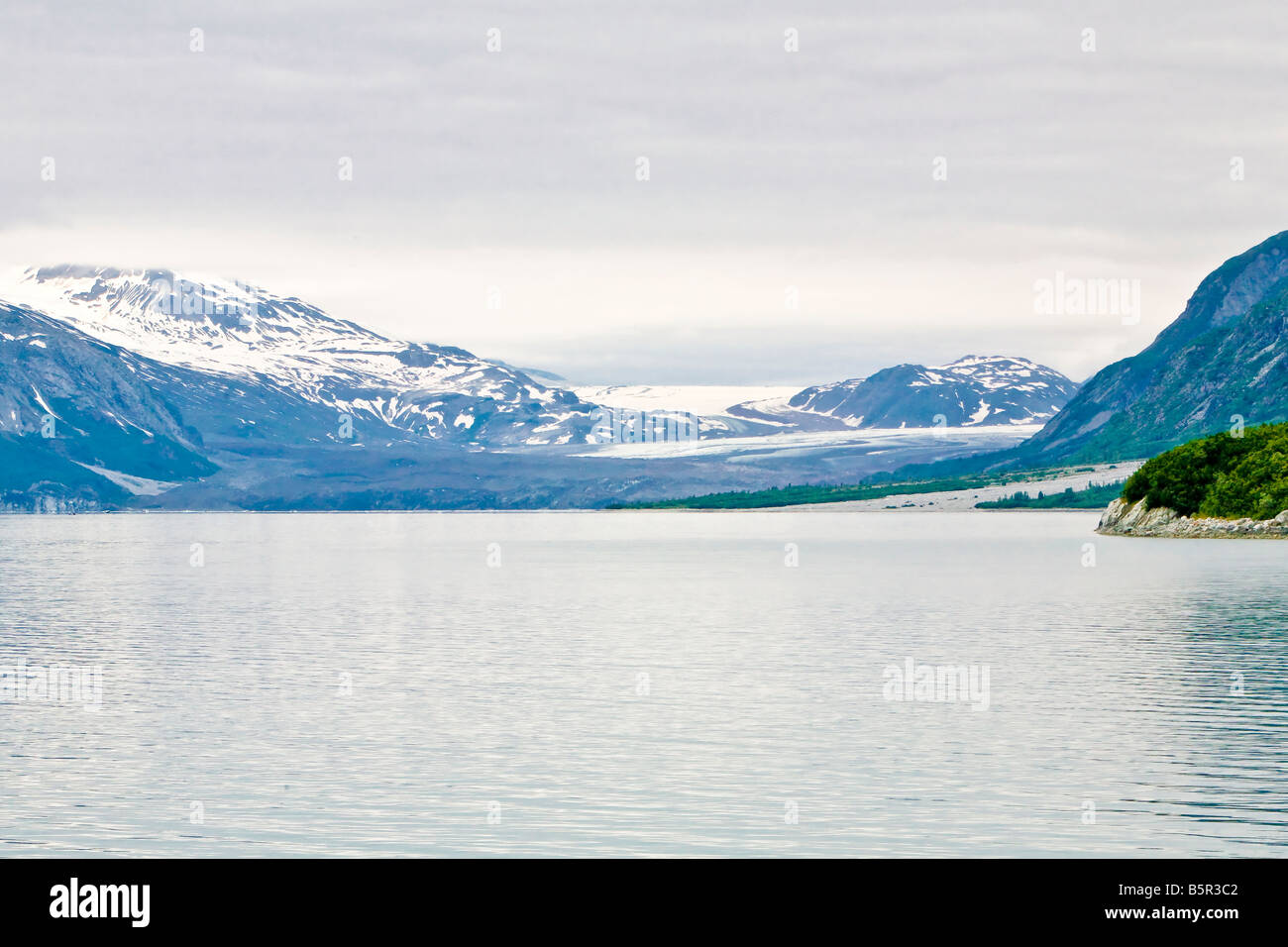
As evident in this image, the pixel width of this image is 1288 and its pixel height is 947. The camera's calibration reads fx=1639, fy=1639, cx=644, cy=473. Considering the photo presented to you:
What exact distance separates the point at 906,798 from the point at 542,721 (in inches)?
655

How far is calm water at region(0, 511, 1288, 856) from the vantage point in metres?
36.3

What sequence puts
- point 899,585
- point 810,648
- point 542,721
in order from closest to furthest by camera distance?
point 542,721
point 810,648
point 899,585

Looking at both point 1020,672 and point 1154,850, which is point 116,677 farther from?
point 1154,850

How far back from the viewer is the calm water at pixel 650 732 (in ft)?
119

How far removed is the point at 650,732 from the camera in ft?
166

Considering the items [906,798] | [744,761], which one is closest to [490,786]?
[744,761]

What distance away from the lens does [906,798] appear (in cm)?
3966

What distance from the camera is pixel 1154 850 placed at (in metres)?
34.2

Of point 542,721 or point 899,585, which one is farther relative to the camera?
point 899,585
